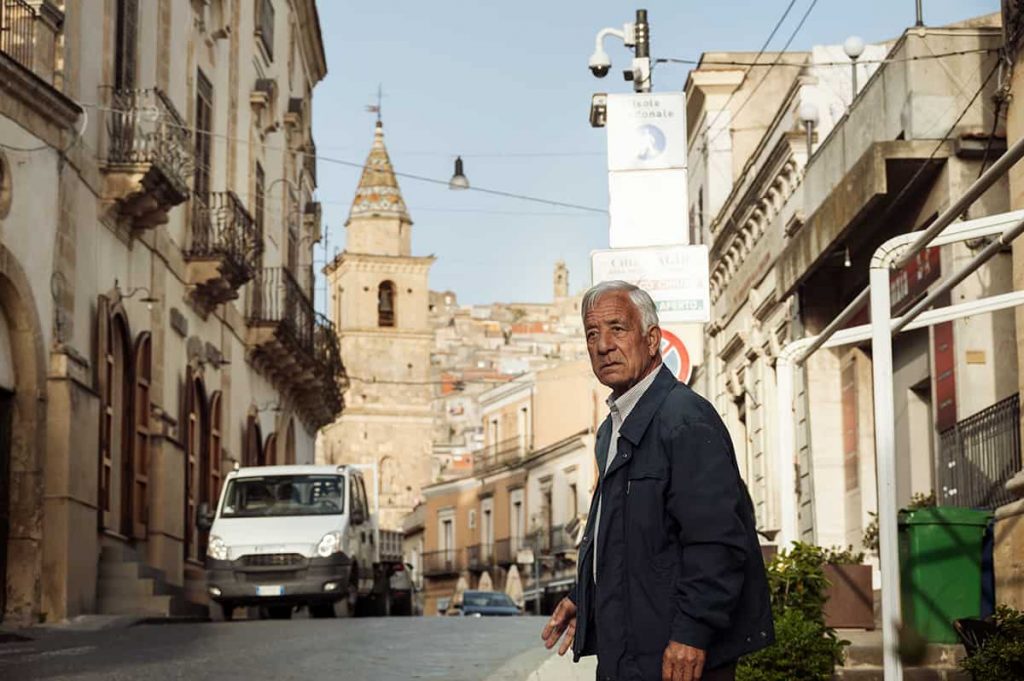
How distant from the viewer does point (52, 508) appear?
20.5 meters

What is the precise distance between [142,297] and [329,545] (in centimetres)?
497

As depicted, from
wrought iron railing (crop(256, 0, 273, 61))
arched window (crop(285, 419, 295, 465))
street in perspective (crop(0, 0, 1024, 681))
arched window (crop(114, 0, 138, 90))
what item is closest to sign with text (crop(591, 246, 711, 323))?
street in perspective (crop(0, 0, 1024, 681))

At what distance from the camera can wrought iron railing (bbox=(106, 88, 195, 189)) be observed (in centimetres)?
2391

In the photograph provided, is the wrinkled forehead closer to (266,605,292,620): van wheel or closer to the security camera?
the security camera

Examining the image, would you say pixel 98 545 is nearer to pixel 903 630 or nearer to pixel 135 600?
pixel 135 600

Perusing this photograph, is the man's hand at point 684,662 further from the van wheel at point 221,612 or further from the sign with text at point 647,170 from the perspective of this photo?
the van wheel at point 221,612

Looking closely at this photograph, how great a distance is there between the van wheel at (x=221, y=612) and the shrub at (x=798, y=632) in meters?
13.6

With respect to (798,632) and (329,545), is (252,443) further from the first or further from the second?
(798,632)

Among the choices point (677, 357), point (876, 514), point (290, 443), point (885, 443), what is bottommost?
point (876, 514)

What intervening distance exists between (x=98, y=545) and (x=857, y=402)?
968 centimetres

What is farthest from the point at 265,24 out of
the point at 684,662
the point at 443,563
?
the point at 443,563

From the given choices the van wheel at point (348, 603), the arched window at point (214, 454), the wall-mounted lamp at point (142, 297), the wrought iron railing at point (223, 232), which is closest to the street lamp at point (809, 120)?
the van wheel at point (348, 603)

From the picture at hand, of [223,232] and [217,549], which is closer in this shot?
[217,549]

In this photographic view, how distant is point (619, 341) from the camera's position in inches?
212
